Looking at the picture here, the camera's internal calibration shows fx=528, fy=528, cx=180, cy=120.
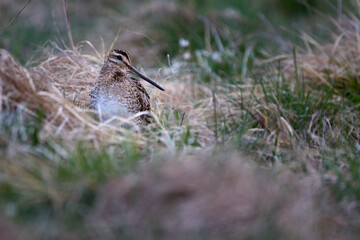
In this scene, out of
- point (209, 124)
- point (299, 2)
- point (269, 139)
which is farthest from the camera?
point (299, 2)

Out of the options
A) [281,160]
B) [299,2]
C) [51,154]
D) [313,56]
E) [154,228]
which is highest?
[299,2]

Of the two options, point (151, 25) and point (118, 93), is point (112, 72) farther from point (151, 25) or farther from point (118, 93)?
Answer: point (151, 25)

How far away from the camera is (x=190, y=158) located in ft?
11.4

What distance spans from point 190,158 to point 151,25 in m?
4.83

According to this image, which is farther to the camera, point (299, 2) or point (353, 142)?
point (299, 2)

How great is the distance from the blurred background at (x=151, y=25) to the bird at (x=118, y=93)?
2.24m

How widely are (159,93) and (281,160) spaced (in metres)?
1.82

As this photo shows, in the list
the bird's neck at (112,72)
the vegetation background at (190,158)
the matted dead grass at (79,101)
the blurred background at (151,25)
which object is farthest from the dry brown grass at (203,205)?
the blurred background at (151,25)

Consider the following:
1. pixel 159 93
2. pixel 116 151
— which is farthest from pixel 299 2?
pixel 116 151

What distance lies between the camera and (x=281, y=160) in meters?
4.07

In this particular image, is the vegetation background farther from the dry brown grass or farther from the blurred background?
the blurred background

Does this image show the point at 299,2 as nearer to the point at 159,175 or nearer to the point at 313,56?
the point at 313,56

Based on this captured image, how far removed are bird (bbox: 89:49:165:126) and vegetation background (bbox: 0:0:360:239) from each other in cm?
18

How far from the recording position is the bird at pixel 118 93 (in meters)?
4.49
